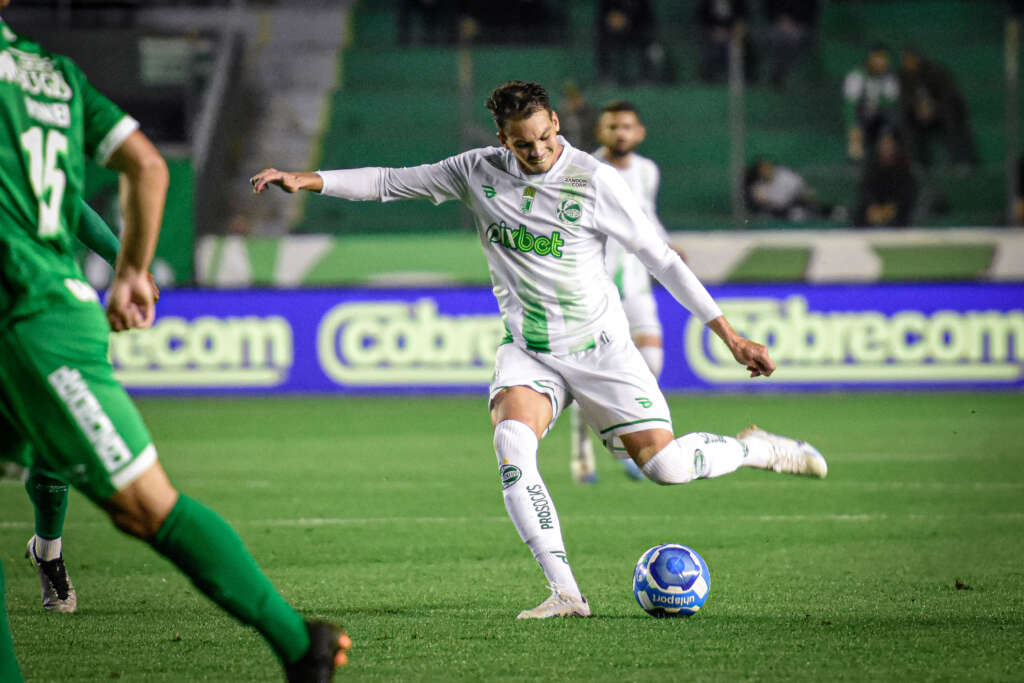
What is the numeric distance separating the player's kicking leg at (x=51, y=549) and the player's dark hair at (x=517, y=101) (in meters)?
2.17

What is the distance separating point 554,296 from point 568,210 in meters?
0.34

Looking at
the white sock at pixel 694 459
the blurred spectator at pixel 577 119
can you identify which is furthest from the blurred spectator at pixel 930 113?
the white sock at pixel 694 459

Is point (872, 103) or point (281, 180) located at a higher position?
point (872, 103)

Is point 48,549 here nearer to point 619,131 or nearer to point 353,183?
point 353,183

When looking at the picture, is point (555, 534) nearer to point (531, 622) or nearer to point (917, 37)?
point (531, 622)

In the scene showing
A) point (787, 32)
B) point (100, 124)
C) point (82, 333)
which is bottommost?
point (82, 333)

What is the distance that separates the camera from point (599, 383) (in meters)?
5.97

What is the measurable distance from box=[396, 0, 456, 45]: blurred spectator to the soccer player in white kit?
51.2 feet

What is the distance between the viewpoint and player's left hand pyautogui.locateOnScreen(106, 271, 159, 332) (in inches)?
153

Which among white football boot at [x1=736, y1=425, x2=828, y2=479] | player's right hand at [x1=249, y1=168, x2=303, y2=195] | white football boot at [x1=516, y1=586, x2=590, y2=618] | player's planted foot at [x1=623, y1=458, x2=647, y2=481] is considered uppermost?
player's right hand at [x1=249, y1=168, x2=303, y2=195]

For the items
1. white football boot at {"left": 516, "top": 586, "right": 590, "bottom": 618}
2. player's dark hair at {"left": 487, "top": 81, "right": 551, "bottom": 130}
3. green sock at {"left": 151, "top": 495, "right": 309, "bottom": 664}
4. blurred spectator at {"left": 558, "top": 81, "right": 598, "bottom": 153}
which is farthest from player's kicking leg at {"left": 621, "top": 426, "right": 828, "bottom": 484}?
blurred spectator at {"left": 558, "top": 81, "right": 598, "bottom": 153}

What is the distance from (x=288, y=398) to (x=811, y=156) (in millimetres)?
7880

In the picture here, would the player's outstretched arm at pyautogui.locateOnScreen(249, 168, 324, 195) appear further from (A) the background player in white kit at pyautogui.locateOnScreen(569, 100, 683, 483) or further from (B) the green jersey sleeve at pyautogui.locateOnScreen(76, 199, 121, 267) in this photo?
(A) the background player in white kit at pyautogui.locateOnScreen(569, 100, 683, 483)

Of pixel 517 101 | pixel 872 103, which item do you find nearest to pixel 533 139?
pixel 517 101
